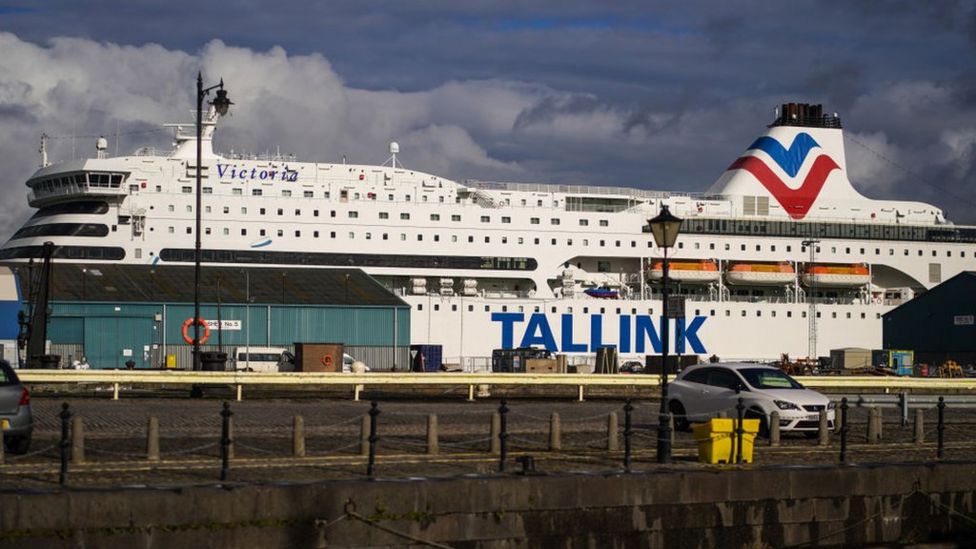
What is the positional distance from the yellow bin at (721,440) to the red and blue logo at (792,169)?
60172mm

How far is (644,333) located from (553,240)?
6716mm

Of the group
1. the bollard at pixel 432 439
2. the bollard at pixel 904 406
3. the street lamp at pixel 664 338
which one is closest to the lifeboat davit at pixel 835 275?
the bollard at pixel 904 406

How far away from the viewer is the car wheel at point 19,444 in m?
16.9

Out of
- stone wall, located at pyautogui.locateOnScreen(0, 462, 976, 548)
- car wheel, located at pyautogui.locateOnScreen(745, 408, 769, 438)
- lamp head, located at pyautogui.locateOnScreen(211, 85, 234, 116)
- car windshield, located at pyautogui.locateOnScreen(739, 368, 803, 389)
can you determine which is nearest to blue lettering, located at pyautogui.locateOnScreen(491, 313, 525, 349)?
lamp head, located at pyautogui.locateOnScreen(211, 85, 234, 116)

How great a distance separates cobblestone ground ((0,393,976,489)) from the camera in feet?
50.4

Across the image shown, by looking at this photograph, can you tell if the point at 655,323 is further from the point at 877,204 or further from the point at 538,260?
the point at 877,204

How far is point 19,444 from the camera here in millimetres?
16938

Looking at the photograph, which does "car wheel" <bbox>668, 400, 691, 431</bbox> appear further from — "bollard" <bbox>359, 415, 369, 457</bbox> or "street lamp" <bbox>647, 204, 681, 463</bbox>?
"bollard" <bbox>359, 415, 369, 457</bbox>

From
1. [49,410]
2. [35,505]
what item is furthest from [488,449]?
[49,410]

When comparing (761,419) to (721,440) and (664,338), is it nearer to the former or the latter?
(664,338)

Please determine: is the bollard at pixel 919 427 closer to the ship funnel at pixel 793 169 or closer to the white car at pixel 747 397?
the white car at pixel 747 397

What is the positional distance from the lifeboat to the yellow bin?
54.6 meters

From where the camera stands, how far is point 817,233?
75188mm

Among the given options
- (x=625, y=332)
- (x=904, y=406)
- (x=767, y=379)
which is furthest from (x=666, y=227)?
(x=625, y=332)
